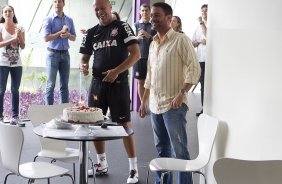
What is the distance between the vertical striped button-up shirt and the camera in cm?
284

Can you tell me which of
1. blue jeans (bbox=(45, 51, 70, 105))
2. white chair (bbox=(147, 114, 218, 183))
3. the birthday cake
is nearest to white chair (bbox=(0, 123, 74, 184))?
the birthday cake

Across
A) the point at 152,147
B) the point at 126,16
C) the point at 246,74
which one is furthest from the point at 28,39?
the point at 246,74

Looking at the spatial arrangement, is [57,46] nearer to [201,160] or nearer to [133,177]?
[133,177]

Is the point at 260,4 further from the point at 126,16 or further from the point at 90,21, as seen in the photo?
the point at 126,16

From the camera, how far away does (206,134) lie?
2760 millimetres

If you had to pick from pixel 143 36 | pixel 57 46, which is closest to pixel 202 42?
pixel 143 36

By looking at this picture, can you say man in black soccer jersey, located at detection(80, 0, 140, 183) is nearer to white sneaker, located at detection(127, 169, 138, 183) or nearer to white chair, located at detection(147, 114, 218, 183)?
white sneaker, located at detection(127, 169, 138, 183)

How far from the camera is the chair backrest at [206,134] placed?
8.68ft

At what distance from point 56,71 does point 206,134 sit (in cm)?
329

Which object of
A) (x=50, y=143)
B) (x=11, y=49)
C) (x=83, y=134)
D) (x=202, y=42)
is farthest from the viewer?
(x=202, y=42)

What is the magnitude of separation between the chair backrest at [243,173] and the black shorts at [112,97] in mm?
1885

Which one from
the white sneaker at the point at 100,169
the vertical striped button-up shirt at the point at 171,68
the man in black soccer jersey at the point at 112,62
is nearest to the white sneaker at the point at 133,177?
the man in black soccer jersey at the point at 112,62

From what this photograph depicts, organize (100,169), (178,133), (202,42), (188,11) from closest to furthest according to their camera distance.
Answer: (178,133) < (100,169) < (202,42) < (188,11)

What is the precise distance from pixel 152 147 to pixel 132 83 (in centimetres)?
242
